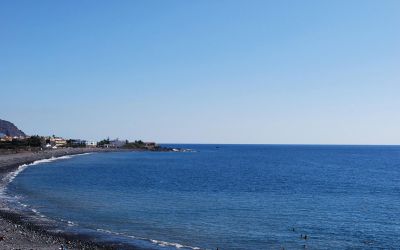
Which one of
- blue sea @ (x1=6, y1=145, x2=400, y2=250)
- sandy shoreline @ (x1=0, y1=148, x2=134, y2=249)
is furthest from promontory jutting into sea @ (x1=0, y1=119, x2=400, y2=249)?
sandy shoreline @ (x1=0, y1=148, x2=134, y2=249)

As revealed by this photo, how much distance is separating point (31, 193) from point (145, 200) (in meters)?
16.1

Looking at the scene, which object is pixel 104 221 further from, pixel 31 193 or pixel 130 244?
pixel 31 193

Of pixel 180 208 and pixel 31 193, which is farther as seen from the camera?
pixel 31 193

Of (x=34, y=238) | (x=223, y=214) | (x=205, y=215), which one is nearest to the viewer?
(x=34, y=238)

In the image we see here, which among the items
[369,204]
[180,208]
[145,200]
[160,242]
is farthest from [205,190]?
[160,242]

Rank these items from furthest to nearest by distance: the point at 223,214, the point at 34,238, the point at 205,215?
the point at 223,214 → the point at 205,215 → the point at 34,238

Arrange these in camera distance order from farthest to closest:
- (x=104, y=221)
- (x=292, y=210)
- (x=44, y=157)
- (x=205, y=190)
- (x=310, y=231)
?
(x=44, y=157) → (x=205, y=190) → (x=292, y=210) → (x=104, y=221) → (x=310, y=231)

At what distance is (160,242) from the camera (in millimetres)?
31453

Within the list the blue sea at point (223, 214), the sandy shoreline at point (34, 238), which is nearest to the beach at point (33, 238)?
the sandy shoreline at point (34, 238)

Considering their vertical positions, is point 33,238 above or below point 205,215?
above

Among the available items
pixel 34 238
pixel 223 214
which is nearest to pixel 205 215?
pixel 223 214

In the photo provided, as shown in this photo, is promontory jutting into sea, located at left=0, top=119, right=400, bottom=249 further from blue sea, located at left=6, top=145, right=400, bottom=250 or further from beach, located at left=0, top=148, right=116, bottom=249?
beach, located at left=0, top=148, right=116, bottom=249

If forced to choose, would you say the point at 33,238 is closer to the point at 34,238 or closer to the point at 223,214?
the point at 34,238

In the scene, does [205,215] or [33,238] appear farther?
[205,215]
